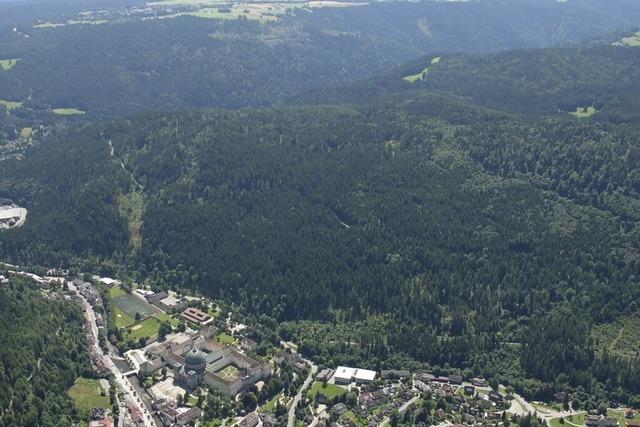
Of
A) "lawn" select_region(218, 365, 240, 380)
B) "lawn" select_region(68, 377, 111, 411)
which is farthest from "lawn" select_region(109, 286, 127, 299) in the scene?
"lawn" select_region(218, 365, 240, 380)

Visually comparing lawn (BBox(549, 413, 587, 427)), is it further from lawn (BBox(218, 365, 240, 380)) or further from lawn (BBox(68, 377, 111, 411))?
lawn (BBox(68, 377, 111, 411))

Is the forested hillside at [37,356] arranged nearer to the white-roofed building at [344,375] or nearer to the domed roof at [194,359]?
the domed roof at [194,359]

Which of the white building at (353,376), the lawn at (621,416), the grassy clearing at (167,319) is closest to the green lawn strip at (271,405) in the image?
the white building at (353,376)

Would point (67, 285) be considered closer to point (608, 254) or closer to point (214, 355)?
point (214, 355)

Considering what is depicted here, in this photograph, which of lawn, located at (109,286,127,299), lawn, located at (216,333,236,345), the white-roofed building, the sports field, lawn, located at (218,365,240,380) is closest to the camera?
the white-roofed building

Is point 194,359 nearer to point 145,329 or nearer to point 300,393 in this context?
point 300,393

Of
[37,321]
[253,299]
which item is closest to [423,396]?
[253,299]
